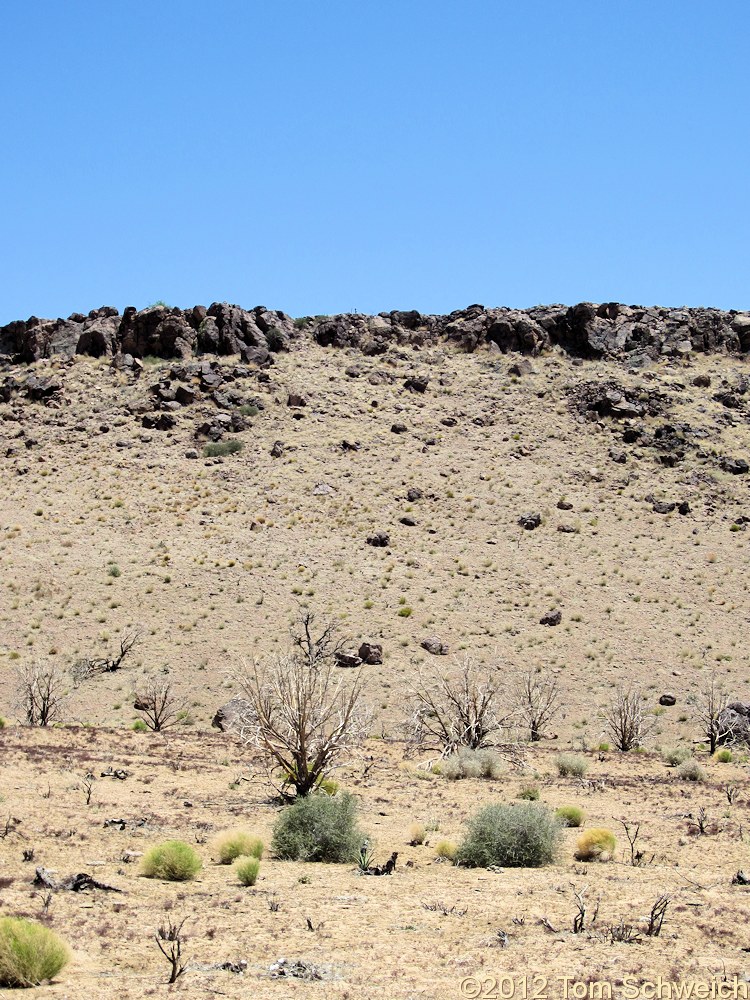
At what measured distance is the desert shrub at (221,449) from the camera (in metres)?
57.9

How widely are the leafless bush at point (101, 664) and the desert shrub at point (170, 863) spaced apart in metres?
26.4

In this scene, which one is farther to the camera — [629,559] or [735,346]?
[735,346]

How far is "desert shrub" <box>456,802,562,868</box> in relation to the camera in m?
14.2

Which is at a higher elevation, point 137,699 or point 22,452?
point 22,452

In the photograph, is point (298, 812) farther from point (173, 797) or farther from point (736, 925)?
point (736, 925)

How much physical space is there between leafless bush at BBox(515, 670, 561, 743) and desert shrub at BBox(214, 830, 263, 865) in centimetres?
1845

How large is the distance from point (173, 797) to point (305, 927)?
874 centimetres

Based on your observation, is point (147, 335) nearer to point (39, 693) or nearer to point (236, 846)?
point (39, 693)

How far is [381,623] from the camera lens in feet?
140

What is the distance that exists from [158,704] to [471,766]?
53.2 ft

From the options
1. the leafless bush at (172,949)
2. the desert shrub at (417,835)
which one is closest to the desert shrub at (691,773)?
the desert shrub at (417,835)

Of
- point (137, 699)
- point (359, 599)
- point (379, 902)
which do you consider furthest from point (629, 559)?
point (379, 902)

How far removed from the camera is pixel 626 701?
102 ft

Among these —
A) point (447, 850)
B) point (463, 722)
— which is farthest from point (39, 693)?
point (447, 850)
